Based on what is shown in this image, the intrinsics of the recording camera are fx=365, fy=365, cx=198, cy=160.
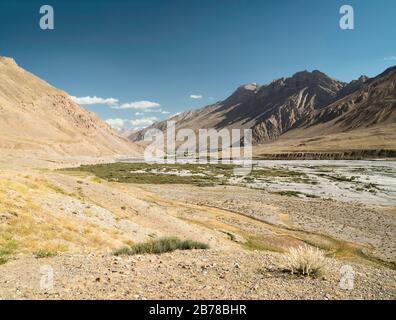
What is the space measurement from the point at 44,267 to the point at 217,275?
536 cm

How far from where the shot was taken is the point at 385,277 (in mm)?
11508

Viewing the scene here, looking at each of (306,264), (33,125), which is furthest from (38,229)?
(33,125)

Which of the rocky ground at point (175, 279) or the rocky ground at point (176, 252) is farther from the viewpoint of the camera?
the rocky ground at point (176, 252)

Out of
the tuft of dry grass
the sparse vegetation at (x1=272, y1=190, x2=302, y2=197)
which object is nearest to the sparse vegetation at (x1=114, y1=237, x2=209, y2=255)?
the tuft of dry grass

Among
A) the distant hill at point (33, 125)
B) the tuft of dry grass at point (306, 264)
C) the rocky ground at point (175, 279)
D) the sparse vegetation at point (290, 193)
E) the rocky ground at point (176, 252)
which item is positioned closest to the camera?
the rocky ground at point (175, 279)

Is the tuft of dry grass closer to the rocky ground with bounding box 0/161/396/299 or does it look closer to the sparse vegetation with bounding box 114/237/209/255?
the rocky ground with bounding box 0/161/396/299

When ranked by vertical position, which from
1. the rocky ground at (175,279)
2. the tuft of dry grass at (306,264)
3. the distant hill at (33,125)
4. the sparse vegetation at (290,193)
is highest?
the distant hill at (33,125)

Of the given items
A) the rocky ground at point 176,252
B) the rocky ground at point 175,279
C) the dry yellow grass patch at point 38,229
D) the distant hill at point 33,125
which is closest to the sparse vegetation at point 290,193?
the rocky ground at point 176,252

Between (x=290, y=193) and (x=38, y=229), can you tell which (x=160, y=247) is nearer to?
(x=38, y=229)

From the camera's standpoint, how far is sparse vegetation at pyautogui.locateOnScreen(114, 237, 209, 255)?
512 inches

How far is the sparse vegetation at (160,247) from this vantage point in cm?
1300

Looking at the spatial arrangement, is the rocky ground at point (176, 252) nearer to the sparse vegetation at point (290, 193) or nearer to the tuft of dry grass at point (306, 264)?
the tuft of dry grass at point (306, 264)

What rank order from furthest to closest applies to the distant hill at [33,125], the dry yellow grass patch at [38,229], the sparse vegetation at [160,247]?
the distant hill at [33,125] → the dry yellow grass patch at [38,229] → the sparse vegetation at [160,247]

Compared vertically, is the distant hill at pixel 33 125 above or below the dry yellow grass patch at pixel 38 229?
above
